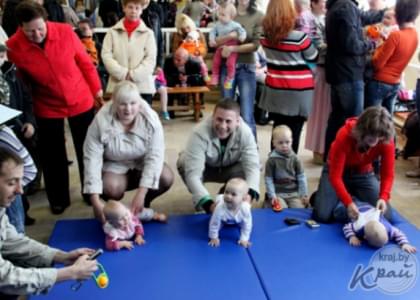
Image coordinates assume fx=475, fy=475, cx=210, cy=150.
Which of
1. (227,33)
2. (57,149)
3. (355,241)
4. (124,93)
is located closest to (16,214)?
(124,93)

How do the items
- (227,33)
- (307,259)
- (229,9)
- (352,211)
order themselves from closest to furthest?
1. (307,259)
2. (352,211)
3. (227,33)
4. (229,9)

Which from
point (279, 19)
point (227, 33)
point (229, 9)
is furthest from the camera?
point (229, 9)

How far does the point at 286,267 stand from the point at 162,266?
61cm

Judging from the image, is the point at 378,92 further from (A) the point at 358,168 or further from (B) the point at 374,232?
(B) the point at 374,232

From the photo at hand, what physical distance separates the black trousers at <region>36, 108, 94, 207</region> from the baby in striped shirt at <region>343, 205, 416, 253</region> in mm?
1801

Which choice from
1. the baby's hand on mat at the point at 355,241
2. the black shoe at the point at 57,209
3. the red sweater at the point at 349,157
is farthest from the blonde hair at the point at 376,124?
the black shoe at the point at 57,209

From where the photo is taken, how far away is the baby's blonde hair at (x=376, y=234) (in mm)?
2471

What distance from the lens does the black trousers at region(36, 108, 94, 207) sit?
312 centimetres

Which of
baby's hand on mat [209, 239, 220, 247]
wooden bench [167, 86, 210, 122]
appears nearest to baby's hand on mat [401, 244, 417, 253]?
baby's hand on mat [209, 239, 220, 247]

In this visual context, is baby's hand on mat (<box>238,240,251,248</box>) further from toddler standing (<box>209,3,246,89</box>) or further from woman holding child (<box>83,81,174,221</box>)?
toddler standing (<box>209,3,246,89</box>)

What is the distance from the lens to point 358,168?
2.90 metres

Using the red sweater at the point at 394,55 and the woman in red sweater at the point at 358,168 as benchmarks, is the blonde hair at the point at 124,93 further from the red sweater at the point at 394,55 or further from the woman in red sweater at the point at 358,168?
the red sweater at the point at 394,55

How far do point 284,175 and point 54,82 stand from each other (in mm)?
1565

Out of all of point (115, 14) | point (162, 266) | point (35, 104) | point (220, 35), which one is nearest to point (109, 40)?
point (35, 104)
